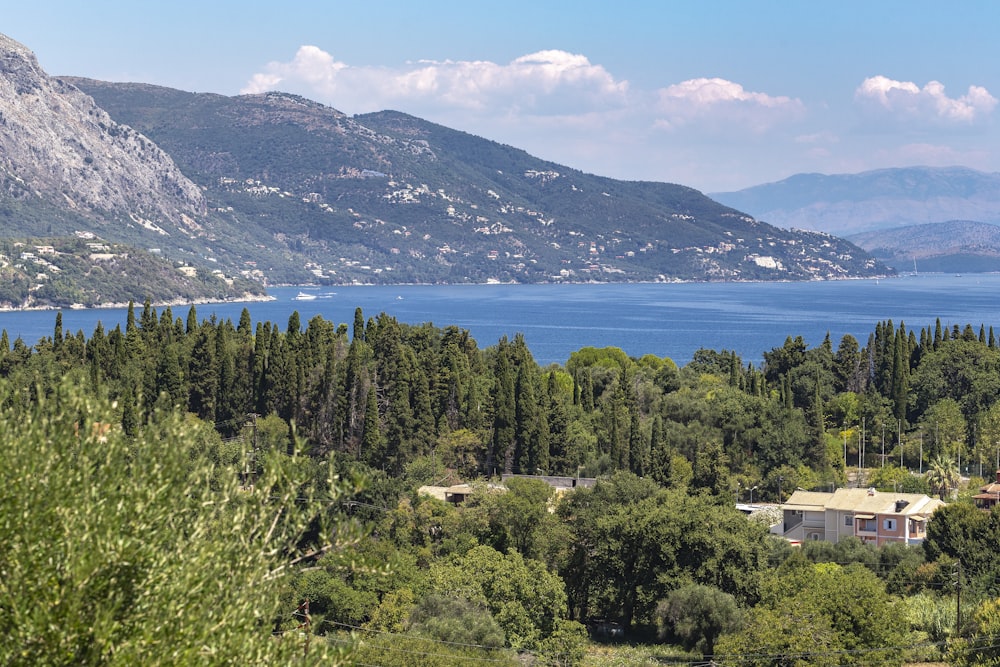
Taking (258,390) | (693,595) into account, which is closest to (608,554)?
(693,595)

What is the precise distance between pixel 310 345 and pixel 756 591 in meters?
38.2

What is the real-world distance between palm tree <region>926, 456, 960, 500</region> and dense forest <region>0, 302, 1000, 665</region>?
0.18 m

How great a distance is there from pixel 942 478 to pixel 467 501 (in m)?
28.6

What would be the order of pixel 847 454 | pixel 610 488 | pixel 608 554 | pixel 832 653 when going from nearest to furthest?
pixel 832 653 < pixel 608 554 < pixel 610 488 < pixel 847 454

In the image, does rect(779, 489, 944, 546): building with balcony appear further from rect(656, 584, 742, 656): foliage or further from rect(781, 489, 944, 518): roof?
rect(656, 584, 742, 656): foliage

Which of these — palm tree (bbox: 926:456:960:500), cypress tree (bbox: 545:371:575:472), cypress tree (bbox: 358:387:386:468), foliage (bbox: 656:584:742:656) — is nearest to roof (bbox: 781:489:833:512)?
palm tree (bbox: 926:456:960:500)

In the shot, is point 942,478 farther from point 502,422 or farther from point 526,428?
point 502,422

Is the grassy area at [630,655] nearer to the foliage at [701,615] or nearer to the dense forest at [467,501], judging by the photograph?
the dense forest at [467,501]

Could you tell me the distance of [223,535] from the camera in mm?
16344

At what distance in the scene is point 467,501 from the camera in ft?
188

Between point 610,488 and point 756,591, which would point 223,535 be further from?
point 610,488

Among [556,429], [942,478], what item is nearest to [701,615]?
[556,429]

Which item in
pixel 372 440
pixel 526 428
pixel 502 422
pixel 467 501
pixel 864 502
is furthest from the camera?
pixel 526 428

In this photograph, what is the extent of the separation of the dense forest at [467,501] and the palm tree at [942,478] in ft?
0.59
